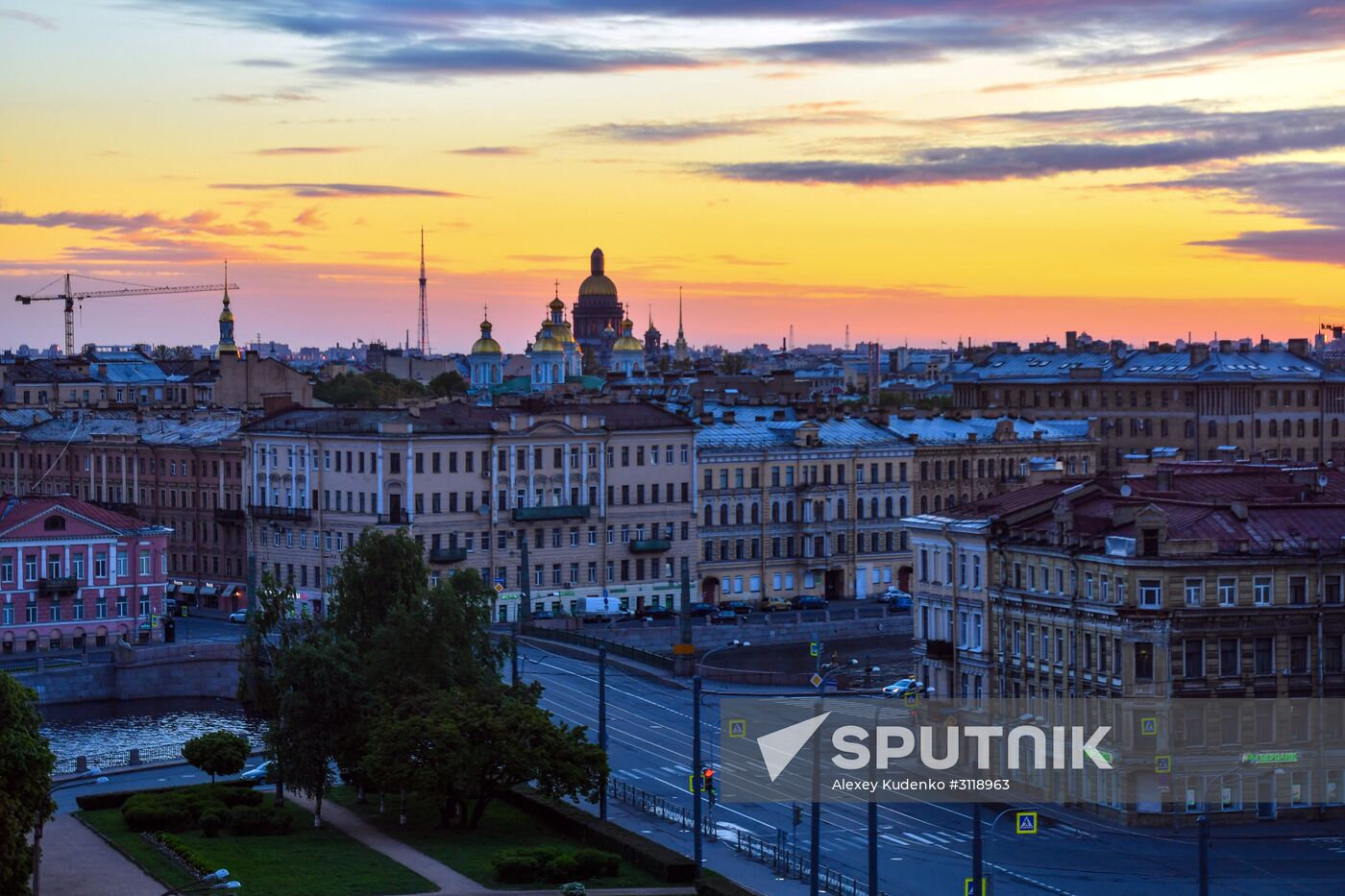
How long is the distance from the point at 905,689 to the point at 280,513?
4464cm

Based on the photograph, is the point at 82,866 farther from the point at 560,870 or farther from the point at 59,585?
the point at 59,585

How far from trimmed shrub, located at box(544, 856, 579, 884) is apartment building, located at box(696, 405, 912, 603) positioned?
202 ft

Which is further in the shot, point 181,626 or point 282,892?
point 181,626

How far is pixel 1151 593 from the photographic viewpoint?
228ft

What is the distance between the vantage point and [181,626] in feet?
377

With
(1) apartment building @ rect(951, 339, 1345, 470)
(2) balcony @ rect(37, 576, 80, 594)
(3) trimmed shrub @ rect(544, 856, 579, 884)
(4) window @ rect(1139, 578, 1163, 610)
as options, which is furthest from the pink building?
(1) apartment building @ rect(951, 339, 1345, 470)

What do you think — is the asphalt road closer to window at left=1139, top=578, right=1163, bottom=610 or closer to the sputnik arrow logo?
the sputnik arrow logo

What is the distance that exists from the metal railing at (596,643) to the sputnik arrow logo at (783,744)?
16311 millimetres

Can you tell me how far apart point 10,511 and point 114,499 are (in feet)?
90.2

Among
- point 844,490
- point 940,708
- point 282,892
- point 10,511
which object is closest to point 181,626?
point 10,511

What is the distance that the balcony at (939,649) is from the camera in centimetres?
7869

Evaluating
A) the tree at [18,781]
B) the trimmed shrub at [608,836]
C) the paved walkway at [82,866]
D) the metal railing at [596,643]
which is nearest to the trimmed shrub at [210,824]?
the paved walkway at [82,866]

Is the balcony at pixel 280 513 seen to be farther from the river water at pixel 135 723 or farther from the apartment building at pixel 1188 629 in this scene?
the apartment building at pixel 1188 629

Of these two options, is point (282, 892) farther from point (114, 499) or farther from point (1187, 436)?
point (1187, 436)
